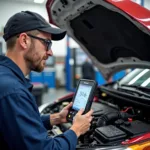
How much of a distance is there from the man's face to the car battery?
69cm

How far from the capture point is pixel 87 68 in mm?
8078

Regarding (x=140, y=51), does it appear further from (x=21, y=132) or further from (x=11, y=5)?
(x=11, y=5)

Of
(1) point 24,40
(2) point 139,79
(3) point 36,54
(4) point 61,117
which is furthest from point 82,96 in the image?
(2) point 139,79

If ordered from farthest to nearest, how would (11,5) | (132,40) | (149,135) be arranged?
(11,5) < (132,40) < (149,135)

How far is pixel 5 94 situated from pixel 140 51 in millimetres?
1537

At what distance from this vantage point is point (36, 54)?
4.56ft

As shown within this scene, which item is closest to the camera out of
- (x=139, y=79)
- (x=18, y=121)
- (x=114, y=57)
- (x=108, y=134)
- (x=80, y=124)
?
(x=18, y=121)

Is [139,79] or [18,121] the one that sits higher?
[18,121]

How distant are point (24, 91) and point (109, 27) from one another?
127 cm

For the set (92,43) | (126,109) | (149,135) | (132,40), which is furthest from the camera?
(92,43)

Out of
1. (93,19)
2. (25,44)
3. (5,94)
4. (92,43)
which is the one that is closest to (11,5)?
(92,43)

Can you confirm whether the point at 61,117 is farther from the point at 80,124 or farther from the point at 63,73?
the point at 63,73

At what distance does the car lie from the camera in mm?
1632

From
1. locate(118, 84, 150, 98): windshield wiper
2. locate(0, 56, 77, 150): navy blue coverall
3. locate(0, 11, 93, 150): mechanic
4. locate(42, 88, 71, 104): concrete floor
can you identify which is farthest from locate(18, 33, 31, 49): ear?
locate(42, 88, 71, 104): concrete floor
